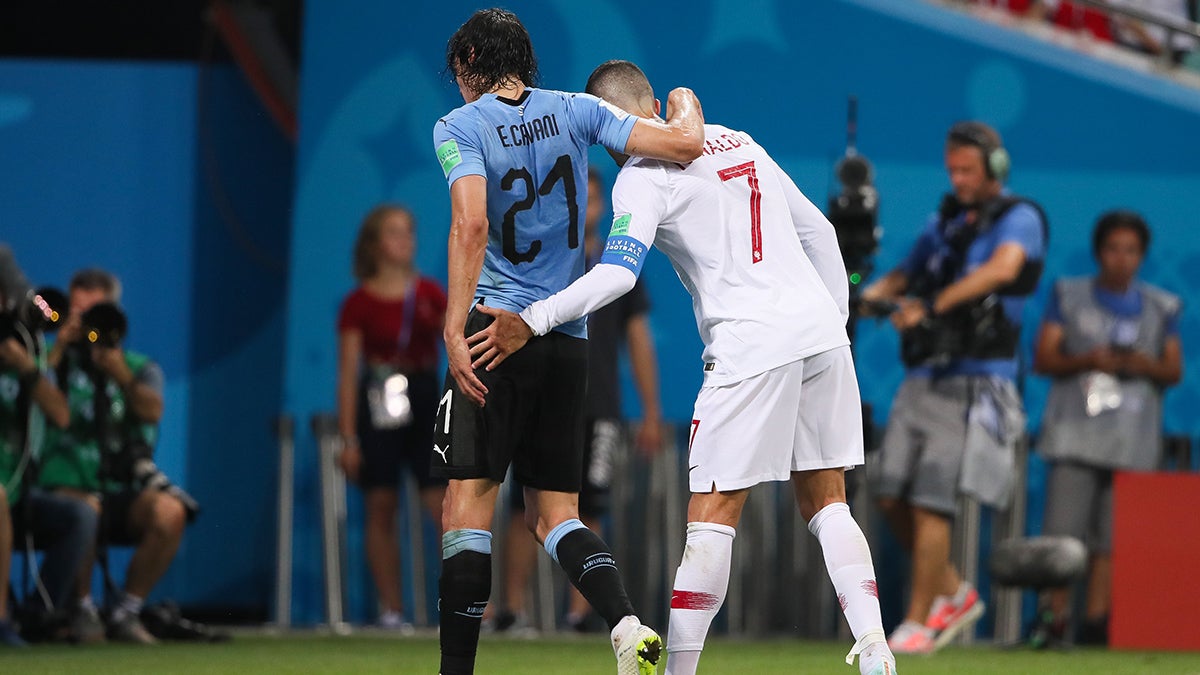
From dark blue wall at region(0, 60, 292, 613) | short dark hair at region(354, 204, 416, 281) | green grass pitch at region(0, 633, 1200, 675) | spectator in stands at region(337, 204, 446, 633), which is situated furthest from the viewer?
dark blue wall at region(0, 60, 292, 613)

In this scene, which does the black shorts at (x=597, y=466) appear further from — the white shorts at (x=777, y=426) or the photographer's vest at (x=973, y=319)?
the white shorts at (x=777, y=426)

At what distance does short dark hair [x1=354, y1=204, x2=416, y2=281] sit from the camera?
29.9ft

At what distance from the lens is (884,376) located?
9.30 meters

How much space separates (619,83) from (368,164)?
15.8 ft

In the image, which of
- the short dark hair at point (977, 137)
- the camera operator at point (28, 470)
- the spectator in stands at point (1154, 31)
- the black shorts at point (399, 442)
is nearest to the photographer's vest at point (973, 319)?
the short dark hair at point (977, 137)

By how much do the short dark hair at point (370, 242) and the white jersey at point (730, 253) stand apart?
4338 millimetres

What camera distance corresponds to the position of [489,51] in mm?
4953

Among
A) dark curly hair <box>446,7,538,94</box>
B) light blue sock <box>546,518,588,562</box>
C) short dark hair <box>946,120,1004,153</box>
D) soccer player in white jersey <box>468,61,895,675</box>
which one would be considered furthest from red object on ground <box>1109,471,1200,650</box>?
dark curly hair <box>446,7,538,94</box>

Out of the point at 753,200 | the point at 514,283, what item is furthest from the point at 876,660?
the point at 514,283

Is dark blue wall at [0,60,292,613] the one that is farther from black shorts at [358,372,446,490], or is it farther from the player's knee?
the player's knee

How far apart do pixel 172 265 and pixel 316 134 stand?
1209 millimetres

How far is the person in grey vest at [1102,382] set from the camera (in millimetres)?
8492

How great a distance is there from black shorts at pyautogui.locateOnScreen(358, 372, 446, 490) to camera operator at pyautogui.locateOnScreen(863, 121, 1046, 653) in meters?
2.48

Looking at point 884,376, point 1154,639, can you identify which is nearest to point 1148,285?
point 884,376
